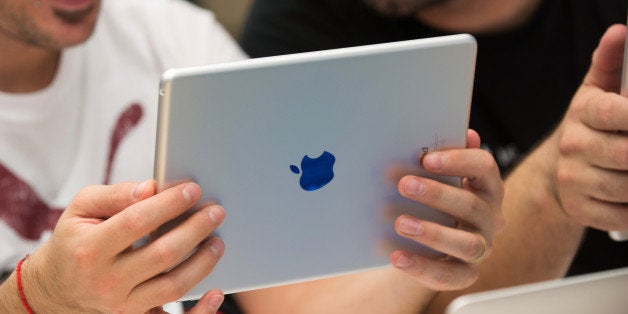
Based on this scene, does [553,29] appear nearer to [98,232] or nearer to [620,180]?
[620,180]

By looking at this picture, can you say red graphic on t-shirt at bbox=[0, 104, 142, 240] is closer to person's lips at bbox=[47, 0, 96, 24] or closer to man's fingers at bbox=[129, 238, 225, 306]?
person's lips at bbox=[47, 0, 96, 24]

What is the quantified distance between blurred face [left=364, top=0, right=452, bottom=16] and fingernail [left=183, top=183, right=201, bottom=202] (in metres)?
0.65

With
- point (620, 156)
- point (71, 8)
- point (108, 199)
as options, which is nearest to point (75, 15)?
point (71, 8)

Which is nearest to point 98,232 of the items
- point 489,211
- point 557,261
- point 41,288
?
point 41,288

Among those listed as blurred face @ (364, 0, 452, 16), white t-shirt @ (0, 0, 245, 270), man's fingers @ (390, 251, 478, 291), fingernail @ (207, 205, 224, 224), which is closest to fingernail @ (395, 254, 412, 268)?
man's fingers @ (390, 251, 478, 291)

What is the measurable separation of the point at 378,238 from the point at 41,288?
327 millimetres

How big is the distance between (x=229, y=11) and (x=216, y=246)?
0.99 metres

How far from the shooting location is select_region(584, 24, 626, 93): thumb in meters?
0.99

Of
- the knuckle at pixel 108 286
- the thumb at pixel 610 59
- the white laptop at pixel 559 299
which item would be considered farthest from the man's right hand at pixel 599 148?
the knuckle at pixel 108 286

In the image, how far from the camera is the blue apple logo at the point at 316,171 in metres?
0.78

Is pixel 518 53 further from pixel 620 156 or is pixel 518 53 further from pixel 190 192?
pixel 190 192

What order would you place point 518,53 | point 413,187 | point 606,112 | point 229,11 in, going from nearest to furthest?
point 413,187
point 606,112
point 518,53
point 229,11

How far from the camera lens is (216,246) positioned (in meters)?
0.78

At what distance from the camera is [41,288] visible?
30.8 inches
